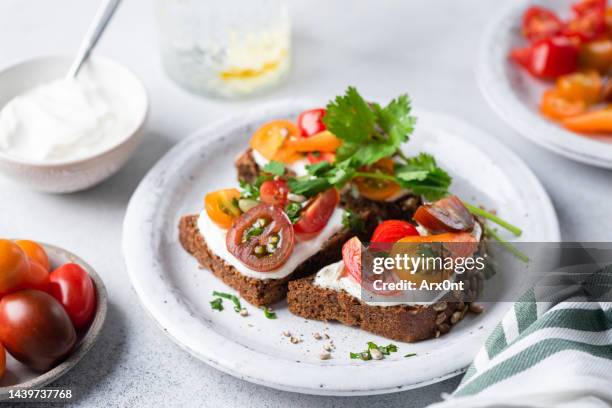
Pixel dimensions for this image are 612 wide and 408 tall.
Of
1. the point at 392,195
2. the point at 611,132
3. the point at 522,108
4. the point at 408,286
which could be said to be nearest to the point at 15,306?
the point at 408,286

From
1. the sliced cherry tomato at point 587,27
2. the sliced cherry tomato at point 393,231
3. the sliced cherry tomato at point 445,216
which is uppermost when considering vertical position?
the sliced cherry tomato at point 587,27

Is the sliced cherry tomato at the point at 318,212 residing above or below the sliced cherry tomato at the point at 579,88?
below

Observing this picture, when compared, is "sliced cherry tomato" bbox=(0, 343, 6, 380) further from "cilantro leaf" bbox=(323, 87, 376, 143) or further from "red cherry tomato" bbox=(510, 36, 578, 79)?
"red cherry tomato" bbox=(510, 36, 578, 79)

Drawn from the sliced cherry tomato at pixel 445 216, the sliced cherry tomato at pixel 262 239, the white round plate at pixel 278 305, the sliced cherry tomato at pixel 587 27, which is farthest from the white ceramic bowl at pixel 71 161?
the sliced cherry tomato at pixel 587 27

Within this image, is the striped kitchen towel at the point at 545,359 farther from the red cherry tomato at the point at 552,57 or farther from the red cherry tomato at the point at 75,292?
the red cherry tomato at the point at 552,57

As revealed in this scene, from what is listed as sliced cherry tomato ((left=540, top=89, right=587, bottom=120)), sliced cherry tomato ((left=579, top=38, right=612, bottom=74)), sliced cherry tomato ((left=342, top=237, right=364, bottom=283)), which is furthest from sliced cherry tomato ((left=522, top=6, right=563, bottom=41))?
sliced cherry tomato ((left=342, top=237, right=364, bottom=283))

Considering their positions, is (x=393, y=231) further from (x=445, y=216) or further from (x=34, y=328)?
(x=34, y=328)

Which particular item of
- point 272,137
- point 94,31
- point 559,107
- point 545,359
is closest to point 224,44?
point 94,31

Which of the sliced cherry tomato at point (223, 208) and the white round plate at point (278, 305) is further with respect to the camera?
the sliced cherry tomato at point (223, 208)
